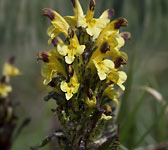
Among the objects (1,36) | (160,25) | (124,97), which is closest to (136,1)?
(160,25)

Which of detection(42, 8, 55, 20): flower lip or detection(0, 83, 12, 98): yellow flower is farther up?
detection(42, 8, 55, 20): flower lip

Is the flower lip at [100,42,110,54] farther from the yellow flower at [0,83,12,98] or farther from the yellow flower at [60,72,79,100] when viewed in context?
the yellow flower at [0,83,12,98]

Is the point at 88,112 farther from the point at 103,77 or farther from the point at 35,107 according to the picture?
the point at 35,107

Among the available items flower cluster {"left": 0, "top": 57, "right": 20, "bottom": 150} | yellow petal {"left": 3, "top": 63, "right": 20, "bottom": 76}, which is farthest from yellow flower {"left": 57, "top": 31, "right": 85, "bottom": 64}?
yellow petal {"left": 3, "top": 63, "right": 20, "bottom": 76}

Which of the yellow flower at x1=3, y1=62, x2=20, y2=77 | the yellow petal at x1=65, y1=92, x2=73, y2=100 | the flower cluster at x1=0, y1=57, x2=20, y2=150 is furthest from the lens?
the yellow flower at x1=3, y1=62, x2=20, y2=77

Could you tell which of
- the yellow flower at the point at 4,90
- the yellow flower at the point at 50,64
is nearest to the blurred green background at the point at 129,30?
the yellow flower at the point at 4,90

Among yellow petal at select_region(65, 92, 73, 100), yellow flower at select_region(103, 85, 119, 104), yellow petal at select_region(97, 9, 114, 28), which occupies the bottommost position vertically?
yellow flower at select_region(103, 85, 119, 104)

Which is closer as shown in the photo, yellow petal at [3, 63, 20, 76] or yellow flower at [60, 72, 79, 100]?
yellow flower at [60, 72, 79, 100]

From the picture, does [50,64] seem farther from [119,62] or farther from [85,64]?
[119,62]
